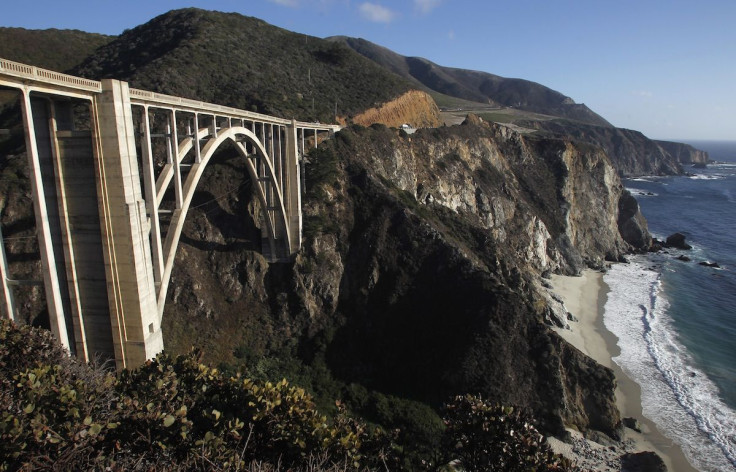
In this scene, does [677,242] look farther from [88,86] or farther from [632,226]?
[88,86]

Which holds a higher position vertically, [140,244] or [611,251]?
[140,244]

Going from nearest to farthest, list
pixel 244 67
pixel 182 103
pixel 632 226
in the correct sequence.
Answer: pixel 182 103
pixel 244 67
pixel 632 226

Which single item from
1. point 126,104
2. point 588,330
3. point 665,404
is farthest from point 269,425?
point 588,330

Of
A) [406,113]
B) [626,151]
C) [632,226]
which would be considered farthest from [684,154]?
[406,113]

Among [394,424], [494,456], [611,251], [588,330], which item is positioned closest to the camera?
[494,456]

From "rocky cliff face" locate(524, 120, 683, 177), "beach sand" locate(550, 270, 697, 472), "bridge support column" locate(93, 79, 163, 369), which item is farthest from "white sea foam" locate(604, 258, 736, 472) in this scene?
"rocky cliff face" locate(524, 120, 683, 177)

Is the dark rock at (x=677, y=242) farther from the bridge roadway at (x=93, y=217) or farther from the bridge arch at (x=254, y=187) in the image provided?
the bridge roadway at (x=93, y=217)

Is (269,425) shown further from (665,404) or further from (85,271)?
(665,404)

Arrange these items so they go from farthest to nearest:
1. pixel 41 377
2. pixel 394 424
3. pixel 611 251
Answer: pixel 611 251 → pixel 394 424 → pixel 41 377
